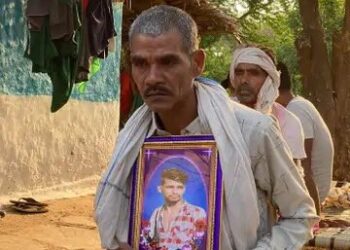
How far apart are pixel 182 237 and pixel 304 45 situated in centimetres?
1023

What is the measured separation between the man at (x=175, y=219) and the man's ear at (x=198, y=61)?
325 mm

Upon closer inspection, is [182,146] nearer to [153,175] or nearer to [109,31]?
[153,175]

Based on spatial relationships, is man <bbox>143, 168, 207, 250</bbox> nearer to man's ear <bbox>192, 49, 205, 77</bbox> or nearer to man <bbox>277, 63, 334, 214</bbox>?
man's ear <bbox>192, 49, 205, 77</bbox>

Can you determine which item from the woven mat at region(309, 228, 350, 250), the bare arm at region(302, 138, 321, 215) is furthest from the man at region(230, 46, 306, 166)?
the woven mat at region(309, 228, 350, 250)

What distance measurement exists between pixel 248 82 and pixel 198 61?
6.01 feet

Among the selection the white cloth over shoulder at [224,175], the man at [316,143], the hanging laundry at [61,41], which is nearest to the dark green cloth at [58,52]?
the hanging laundry at [61,41]

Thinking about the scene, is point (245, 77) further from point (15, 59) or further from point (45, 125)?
point (45, 125)

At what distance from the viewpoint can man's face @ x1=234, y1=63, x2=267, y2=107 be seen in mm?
4004

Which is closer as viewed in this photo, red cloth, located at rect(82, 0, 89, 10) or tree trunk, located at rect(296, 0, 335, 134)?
red cloth, located at rect(82, 0, 89, 10)

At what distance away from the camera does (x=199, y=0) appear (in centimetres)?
1009

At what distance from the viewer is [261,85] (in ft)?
13.1

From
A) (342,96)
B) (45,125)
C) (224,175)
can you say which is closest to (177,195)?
(224,175)

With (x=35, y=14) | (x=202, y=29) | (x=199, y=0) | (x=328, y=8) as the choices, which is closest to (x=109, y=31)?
(x=35, y=14)

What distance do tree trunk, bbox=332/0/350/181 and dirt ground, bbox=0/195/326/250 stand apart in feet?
19.2
